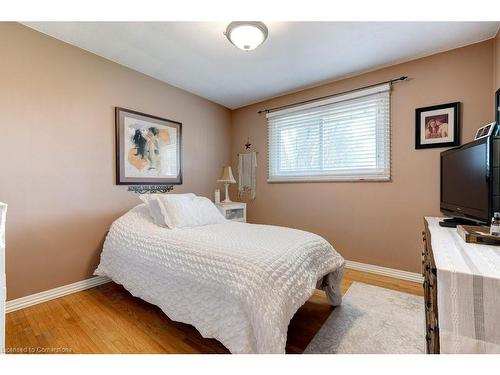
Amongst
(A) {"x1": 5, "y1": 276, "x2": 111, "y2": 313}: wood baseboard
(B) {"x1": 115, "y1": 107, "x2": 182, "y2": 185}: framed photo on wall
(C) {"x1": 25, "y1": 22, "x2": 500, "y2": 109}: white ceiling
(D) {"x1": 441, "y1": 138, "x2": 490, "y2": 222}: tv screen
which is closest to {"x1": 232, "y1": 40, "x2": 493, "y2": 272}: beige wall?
(C) {"x1": 25, "y1": 22, "x2": 500, "y2": 109}: white ceiling

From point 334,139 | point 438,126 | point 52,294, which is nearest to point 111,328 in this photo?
point 52,294

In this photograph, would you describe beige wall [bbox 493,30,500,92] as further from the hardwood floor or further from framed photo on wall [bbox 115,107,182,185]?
framed photo on wall [bbox 115,107,182,185]

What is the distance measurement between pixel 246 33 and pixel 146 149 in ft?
5.58

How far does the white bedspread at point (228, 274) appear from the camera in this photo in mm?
1143

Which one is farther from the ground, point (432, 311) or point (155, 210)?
point (155, 210)

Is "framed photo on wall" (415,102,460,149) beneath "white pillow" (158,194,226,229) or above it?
above

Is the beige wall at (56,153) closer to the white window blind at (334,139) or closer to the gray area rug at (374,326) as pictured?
the white window blind at (334,139)

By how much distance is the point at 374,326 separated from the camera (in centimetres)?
162

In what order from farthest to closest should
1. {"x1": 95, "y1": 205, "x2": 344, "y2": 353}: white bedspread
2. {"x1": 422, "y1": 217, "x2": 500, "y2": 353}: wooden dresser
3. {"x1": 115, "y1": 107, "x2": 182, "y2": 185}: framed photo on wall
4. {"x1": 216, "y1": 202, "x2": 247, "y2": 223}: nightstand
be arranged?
{"x1": 216, "y1": 202, "x2": 247, "y2": 223}: nightstand, {"x1": 115, "y1": 107, "x2": 182, "y2": 185}: framed photo on wall, {"x1": 95, "y1": 205, "x2": 344, "y2": 353}: white bedspread, {"x1": 422, "y1": 217, "x2": 500, "y2": 353}: wooden dresser

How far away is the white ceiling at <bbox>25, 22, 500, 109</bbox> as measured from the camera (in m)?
1.85

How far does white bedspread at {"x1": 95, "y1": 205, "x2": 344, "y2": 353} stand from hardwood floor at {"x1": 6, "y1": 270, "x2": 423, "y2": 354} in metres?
0.17

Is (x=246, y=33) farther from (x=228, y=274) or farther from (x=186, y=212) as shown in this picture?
(x=228, y=274)

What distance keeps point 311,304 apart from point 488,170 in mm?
1534

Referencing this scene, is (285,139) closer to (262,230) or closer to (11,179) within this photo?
(262,230)
